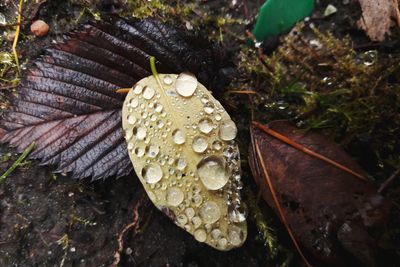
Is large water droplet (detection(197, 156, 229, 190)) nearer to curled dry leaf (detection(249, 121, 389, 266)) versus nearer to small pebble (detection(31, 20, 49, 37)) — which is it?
curled dry leaf (detection(249, 121, 389, 266))

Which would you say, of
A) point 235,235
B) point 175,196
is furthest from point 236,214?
point 175,196

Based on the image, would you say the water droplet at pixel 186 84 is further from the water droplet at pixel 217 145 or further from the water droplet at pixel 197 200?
the water droplet at pixel 197 200

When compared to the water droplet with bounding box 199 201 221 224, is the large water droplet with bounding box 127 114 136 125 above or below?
above

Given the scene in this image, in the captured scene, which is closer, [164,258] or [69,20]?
[164,258]

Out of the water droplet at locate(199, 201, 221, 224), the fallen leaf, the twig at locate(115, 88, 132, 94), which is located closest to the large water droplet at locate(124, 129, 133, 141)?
the twig at locate(115, 88, 132, 94)

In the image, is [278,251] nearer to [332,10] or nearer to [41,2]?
[332,10]

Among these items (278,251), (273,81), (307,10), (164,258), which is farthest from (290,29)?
(164,258)
